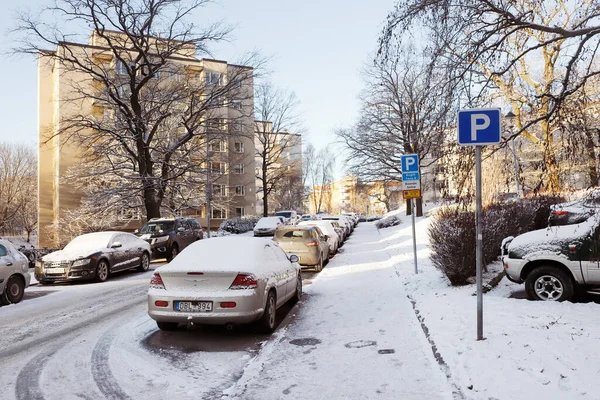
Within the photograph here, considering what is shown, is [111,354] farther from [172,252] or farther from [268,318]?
[172,252]

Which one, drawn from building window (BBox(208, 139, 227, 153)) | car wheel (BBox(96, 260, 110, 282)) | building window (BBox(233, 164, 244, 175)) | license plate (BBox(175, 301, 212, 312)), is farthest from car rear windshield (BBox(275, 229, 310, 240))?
building window (BBox(233, 164, 244, 175))

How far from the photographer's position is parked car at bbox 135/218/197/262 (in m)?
18.4

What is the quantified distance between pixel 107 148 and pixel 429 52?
67.4ft

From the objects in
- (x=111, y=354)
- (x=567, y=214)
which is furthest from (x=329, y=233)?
(x=111, y=354)

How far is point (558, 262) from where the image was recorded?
25.0 feet

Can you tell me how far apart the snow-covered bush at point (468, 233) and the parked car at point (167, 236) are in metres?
11.5

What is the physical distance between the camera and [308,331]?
23.1ft

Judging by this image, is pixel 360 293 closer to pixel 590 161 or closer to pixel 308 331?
pixel 308 331

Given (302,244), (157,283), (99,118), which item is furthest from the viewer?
(99,118)

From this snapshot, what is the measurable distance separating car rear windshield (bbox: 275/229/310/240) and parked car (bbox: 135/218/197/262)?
6145 millimetres

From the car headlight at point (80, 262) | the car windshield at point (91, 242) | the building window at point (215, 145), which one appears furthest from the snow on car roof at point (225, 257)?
the building window at point (215, 145)

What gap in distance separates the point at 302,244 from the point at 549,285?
25.8 feet

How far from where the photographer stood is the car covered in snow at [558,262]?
24.1ft

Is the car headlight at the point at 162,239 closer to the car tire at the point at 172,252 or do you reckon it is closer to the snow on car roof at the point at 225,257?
the car tire at the point at 172,252
